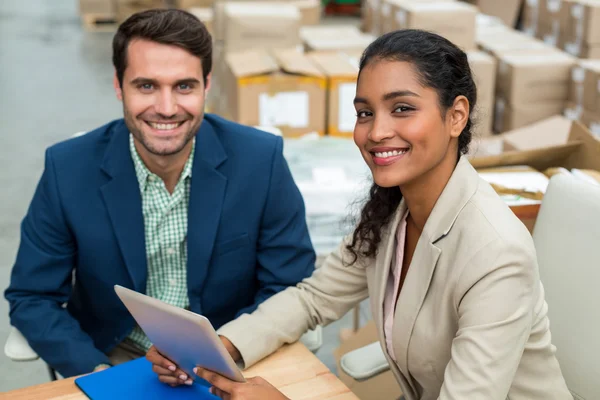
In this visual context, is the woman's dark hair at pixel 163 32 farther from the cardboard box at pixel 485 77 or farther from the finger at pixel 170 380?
the cardboard box at pixel 485 77

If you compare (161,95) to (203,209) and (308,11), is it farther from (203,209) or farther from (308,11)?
(308,11)

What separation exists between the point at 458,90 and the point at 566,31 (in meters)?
3.70

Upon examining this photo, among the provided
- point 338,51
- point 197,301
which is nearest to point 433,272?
point 197,301

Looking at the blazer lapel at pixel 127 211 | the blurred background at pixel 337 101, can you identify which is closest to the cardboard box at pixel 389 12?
the blurred background at pixel 337 101

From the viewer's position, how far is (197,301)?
1947mm

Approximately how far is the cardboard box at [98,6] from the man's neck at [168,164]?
715 cm

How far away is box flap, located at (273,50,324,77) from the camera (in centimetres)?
359

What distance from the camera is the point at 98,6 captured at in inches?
339

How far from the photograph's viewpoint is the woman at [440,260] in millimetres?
1312

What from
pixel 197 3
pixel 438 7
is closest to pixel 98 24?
pixel 197 3

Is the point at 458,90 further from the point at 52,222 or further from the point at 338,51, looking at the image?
the point at 338,51

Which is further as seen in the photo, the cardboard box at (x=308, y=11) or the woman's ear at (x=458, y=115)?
the cardboard box at (x=308, y=11)

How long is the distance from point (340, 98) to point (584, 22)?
5.82ft

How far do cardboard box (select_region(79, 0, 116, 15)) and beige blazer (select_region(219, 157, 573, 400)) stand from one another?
7524 mm
